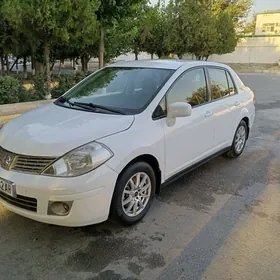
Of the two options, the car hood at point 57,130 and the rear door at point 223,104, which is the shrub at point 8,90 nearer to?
the car hood at point 57,130

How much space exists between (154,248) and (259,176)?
2.36 metres

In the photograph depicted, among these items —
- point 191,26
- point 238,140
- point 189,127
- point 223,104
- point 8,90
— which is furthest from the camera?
point 191,26

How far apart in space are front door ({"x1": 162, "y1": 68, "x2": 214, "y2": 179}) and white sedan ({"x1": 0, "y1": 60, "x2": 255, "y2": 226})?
12 mm

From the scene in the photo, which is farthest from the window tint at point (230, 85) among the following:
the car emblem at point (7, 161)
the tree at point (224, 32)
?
the tree at point (224, 32)

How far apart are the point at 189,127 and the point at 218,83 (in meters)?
1.18

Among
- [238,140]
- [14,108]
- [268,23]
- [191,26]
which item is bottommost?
[14,108]

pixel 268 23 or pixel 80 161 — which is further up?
pixel 268 23

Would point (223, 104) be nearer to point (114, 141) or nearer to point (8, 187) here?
point (114, 141)

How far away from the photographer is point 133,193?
3.02 m

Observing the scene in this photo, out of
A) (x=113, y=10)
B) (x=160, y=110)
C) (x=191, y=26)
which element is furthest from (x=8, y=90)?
(x=191, y=26)

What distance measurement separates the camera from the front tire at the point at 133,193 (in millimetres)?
2824

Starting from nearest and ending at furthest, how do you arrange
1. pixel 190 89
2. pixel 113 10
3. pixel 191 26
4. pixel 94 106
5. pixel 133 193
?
pixel 133 193 → pixel 94 106 → pixel 190 89 → pixel 113 10 → pixel 191 26

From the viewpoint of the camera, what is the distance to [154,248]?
2707 mm

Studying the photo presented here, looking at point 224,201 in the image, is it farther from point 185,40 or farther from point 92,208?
point 185,40
